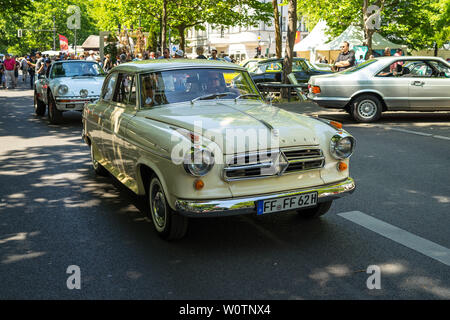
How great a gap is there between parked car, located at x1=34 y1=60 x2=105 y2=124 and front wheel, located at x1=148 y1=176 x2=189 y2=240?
7450mm

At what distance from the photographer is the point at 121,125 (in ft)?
18.1

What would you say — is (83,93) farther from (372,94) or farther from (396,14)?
(396,14)

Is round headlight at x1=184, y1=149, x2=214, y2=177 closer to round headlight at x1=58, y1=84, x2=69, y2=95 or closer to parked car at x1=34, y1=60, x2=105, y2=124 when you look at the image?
parked car at x1=34, y1=60, x2=105, y2=124

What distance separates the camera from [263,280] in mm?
3854

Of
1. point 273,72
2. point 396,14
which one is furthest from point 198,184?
point 396,14

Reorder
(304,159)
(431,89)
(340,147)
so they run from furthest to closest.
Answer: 1. (431,89)
2. (340,147)
3. (304,159)

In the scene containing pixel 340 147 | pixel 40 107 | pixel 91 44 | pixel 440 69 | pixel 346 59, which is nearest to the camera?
pixel 340 147

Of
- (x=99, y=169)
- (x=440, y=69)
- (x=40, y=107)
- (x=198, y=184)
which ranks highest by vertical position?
(x=440, y=69)

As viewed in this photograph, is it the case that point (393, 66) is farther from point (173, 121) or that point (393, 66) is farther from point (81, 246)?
point (81, 246)

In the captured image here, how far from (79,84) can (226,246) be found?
9.69 m

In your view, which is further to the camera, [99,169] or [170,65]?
[99,169]

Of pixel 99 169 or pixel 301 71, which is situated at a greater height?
pixel 301 71

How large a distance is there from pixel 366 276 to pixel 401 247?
0.77 metres
